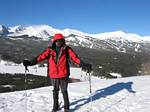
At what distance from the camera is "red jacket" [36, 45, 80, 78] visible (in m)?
9.69

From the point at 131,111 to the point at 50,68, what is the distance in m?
3.37

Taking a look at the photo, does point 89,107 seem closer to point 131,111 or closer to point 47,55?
point 131,111

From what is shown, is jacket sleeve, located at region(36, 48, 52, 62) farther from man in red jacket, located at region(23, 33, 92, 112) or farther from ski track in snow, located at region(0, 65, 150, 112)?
ski track in snow, located at region(0, 65, 150, 112)

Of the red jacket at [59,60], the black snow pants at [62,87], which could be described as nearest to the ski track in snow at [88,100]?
the black snow pants at [62,87]

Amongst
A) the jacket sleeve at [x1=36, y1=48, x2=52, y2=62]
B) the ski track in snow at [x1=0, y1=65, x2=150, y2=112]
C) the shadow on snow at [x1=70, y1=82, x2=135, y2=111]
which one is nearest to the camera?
the jacket sleeve at [x1=36, y1=48, x2=52, y2=62]

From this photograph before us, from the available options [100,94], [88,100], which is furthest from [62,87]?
[100,94]

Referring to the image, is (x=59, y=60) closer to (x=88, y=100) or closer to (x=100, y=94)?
(x=88, y=100)

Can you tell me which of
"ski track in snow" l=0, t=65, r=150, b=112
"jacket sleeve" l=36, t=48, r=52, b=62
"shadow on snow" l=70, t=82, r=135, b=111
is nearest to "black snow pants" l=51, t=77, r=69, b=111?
"ski track in snow" l=0, t=65, r=150, b=112

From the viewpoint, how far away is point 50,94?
13727 mm

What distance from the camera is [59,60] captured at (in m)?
9.70

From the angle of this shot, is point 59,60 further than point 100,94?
No

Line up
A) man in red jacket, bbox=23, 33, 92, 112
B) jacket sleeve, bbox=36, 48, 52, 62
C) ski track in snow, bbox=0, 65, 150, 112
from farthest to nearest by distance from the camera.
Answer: ski track in snow, bbox=0, 65, 150, 112
jacket sleeve, bbox=36, 48, 52, 62
man in red jacket, bbox=23, 33, 92, 112

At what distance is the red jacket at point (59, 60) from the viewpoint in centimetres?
969

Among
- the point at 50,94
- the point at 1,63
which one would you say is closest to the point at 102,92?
the point at 50,94
